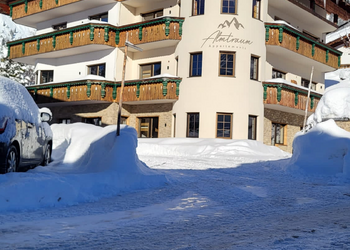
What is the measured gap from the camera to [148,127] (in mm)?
27109

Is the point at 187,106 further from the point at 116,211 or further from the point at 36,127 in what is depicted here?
the point at 116,211

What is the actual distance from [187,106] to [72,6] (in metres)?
11.5

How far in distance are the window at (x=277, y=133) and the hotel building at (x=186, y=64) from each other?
0.07 meters

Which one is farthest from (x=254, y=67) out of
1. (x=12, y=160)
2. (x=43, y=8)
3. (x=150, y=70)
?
(x=12, y=160)

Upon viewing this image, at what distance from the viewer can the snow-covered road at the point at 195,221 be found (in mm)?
4398

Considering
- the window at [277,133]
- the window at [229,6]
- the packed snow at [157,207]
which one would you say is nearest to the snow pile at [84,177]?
the packed snow at [157,207]

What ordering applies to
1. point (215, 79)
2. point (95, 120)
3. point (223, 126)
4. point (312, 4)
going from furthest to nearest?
point (312, 4), point (95, 120), point (223, 126), point (215, 79)

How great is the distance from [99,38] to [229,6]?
802 centimetres

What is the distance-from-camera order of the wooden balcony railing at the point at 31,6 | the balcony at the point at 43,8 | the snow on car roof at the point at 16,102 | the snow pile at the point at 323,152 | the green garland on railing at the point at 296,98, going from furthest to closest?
the wooden balcony railing at the point at 31,6
the balcony at the point at 43,8
the green garland on railing at the point at 296,98
the snow pile at the point at 323,152
the snow on car roof at the point at 16,102

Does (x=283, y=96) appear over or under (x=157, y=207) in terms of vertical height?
over

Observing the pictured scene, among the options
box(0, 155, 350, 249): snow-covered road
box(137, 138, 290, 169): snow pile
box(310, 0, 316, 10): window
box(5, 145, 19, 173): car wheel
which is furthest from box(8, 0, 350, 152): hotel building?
box(5, 145, 19, 173): car wheel

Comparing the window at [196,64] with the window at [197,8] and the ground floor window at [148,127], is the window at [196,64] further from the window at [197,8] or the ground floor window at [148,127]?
the ground floor window at [148,127]

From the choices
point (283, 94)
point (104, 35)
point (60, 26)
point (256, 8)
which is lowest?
point (283, 94)

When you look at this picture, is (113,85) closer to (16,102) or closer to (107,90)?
(107,90)
